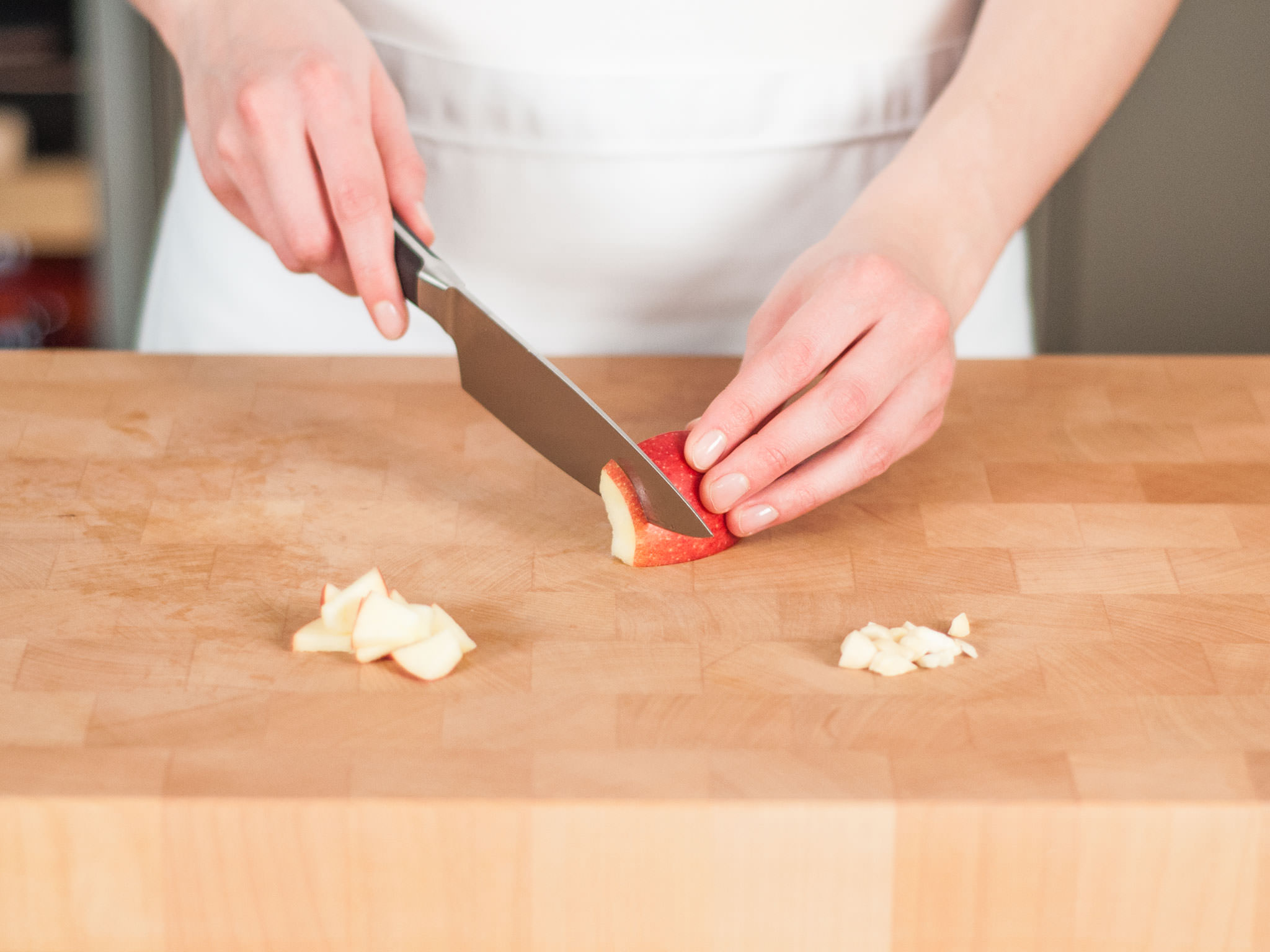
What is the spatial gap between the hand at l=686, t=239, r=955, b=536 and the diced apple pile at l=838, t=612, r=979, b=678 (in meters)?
0.14

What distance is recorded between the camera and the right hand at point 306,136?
97cm

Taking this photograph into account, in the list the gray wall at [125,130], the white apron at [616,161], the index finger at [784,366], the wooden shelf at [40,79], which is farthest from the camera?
the wooden shelf at [40,79]

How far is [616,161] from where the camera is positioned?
1.31 meters

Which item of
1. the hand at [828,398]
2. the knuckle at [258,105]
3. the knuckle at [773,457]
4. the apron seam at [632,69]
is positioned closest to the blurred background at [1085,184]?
the apron seam at [632,69]

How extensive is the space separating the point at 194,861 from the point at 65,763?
0.10m

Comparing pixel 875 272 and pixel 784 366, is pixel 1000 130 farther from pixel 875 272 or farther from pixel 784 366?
pixel 784 366

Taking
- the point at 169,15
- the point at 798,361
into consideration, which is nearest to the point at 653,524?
the point at 798,361

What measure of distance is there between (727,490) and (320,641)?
11.8 inches

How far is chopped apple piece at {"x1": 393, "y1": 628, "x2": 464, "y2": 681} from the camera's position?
0.81 meters

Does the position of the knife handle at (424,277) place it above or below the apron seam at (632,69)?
below

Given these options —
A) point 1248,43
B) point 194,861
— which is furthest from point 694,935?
point 1248,43

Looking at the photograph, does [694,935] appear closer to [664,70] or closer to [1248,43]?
[664,70]

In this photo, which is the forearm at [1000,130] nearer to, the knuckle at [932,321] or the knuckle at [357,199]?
the knuckle at [932,321]

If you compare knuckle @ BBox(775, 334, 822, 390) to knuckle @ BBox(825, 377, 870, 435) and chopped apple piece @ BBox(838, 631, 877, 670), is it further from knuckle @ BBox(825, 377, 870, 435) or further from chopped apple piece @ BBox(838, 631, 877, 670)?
chopped apple piece @ BBox(838, 631, 877, 670)
